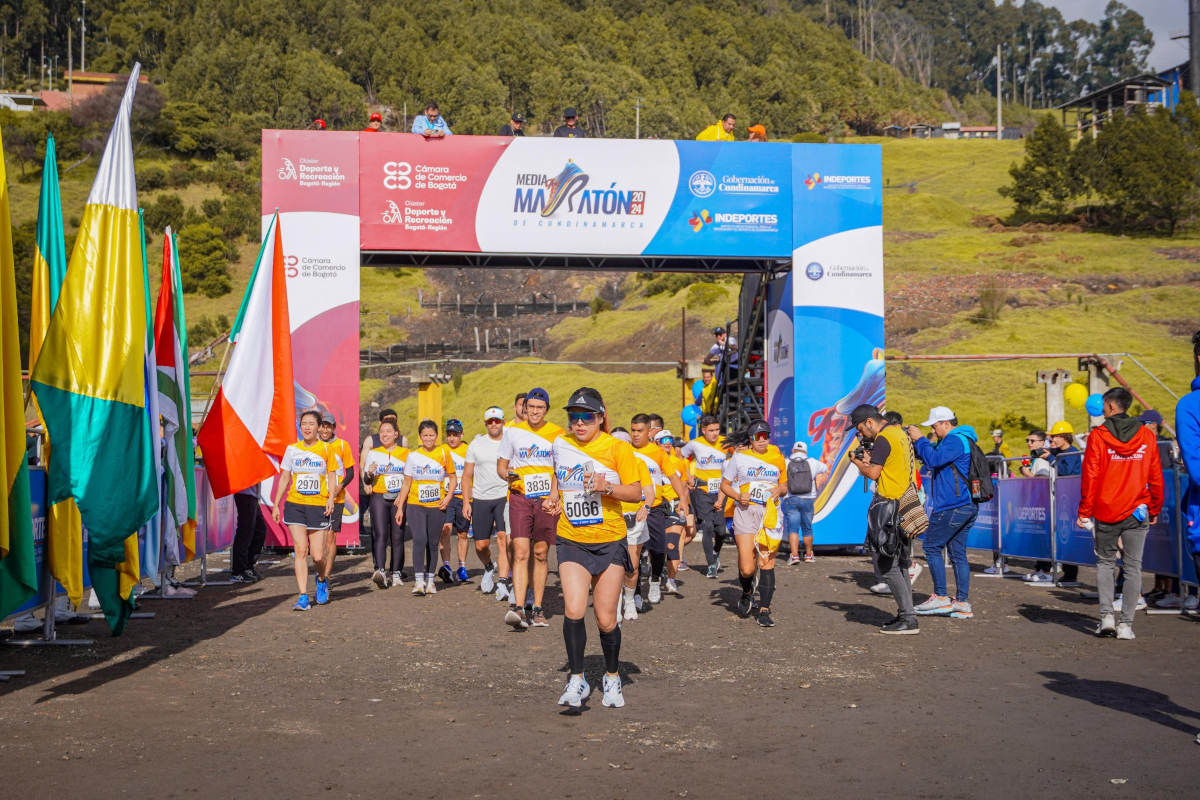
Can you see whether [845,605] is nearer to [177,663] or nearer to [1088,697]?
[1088,697]

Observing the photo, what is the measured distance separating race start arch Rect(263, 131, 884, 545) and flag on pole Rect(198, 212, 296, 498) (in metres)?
5.31

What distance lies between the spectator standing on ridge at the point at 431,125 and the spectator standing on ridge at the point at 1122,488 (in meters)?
11.7

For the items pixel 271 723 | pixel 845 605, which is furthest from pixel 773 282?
pixel 271 723

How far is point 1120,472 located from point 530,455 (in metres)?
4.86

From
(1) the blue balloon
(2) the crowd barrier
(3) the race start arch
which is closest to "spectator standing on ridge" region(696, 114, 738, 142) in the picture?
(3) the race start arch

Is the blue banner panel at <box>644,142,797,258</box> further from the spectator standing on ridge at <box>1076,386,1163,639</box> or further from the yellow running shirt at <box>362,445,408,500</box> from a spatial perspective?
the spectator standing on ridge at <box>1076,386,1163,639</box>

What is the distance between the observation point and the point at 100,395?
7977 millimetres

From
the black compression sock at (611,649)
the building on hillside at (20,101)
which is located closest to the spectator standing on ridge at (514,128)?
the black compression sock at (611,649)

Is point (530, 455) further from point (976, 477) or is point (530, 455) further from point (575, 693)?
point (976, 477)

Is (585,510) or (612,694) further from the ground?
(585,510)

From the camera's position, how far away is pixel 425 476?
504 inches

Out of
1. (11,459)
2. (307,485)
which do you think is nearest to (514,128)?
(307,485)

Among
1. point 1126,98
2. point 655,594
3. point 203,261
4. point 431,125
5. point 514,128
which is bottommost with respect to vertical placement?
point 655,594

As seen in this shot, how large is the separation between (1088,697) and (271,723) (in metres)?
4.92
